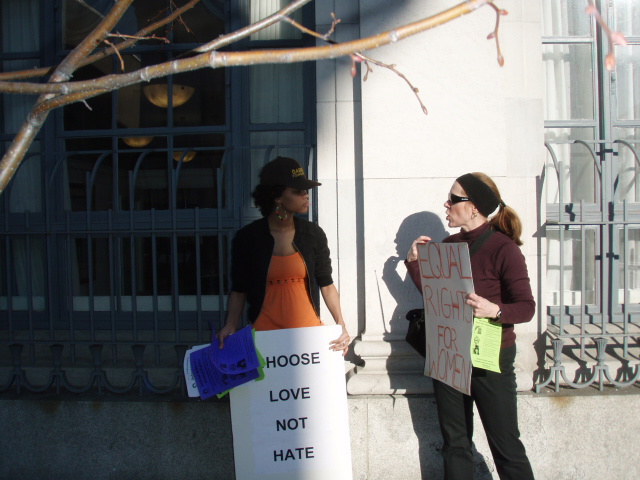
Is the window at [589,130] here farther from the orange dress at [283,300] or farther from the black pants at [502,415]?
the orange dress at [283,300]

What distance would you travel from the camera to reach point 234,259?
358 cm

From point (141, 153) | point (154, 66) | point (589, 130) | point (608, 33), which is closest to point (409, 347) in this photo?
point (589, 130)

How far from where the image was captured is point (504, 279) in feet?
10.9

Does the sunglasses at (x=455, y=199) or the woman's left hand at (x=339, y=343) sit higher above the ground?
the sunglasses at (x=455, y=199)

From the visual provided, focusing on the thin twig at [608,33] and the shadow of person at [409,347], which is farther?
the shadow of person at [409,347]

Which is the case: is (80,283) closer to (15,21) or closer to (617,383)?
(15,21)

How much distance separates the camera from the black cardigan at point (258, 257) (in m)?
3.53

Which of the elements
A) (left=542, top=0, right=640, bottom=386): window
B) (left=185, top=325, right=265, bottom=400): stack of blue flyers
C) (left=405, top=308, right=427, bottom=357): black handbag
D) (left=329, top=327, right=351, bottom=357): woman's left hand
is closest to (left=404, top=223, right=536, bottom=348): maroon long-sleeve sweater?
(left=405, top=308, right=427, bottom=357): black handbag

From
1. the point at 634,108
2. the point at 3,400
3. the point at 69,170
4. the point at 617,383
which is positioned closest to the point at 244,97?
the point at 69,170

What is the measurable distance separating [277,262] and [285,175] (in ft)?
1.65

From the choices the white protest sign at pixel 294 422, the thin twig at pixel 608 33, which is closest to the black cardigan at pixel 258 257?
the white protest sign at pixel 294 422

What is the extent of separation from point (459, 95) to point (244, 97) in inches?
75.3

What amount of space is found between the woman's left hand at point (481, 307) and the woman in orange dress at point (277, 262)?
0.75 meters

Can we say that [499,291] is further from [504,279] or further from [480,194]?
[480,194]
